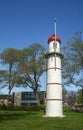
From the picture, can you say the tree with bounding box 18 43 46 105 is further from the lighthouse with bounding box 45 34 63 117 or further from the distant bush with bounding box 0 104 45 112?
the lighthouse with bounding box 45 34 63 117

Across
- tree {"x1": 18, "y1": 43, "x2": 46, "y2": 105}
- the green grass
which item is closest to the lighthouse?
the green grass

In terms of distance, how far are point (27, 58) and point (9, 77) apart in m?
7.03

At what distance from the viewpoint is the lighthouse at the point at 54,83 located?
27516 millimetres

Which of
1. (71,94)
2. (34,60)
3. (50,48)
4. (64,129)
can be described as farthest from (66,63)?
(71,94)

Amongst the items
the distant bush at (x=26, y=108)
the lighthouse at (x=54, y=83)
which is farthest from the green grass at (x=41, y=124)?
the distant bush at (x=26, y=108)

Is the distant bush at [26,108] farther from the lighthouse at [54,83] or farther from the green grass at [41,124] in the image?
the green grass at [41,124]

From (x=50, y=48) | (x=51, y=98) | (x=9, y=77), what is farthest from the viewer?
(x=9, y=77)

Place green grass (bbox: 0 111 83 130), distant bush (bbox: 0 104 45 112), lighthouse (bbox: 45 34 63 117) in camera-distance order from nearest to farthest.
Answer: green grass (bbox: 0 111 83 130) < lighthouse (bbox: 45 34 63 117) < distant bush (bbox: 0 104 45 112)

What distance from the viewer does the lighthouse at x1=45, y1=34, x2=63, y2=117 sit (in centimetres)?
2752

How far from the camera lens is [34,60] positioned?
52562 millimetres

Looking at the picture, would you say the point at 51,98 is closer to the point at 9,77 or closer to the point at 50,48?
the point at 50,48

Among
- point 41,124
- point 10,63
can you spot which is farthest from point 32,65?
point 41,124

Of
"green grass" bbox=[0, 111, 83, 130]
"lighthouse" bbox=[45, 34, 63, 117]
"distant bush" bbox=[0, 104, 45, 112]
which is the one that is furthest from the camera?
"distant bush" bbox=[0, 104, 45, 112]

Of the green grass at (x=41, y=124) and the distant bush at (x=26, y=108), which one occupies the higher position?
the green grass at (x=41, y=124)
